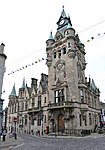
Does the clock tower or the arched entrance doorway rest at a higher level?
the clock tower

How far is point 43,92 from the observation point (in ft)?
142

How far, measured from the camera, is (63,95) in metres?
37.0

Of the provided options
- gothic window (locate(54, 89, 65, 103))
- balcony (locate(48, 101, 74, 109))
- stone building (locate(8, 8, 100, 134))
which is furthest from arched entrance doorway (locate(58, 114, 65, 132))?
gothic window (locate(54, 89, 65, 103))

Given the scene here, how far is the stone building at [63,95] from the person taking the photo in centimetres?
3500

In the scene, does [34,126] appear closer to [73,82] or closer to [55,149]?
[73,82]

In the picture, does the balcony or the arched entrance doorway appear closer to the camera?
the balcony

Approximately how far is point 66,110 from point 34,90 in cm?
1530

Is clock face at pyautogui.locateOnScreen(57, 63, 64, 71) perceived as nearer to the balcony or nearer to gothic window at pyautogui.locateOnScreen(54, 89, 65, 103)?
gothic window at pyautogui.locateOnScreen(54, 89, 65, 103)

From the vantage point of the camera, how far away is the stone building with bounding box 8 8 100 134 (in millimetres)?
35000

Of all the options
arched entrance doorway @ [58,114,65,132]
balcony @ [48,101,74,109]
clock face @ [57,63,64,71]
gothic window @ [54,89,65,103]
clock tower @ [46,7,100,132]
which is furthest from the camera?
clock face @ [57,63,64,71]

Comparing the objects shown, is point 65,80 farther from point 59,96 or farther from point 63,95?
point 59,96

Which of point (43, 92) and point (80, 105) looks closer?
point (80, 105)

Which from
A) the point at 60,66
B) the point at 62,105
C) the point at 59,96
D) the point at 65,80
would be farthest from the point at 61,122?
the point at 60,66

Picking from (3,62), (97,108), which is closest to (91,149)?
(3,62)
